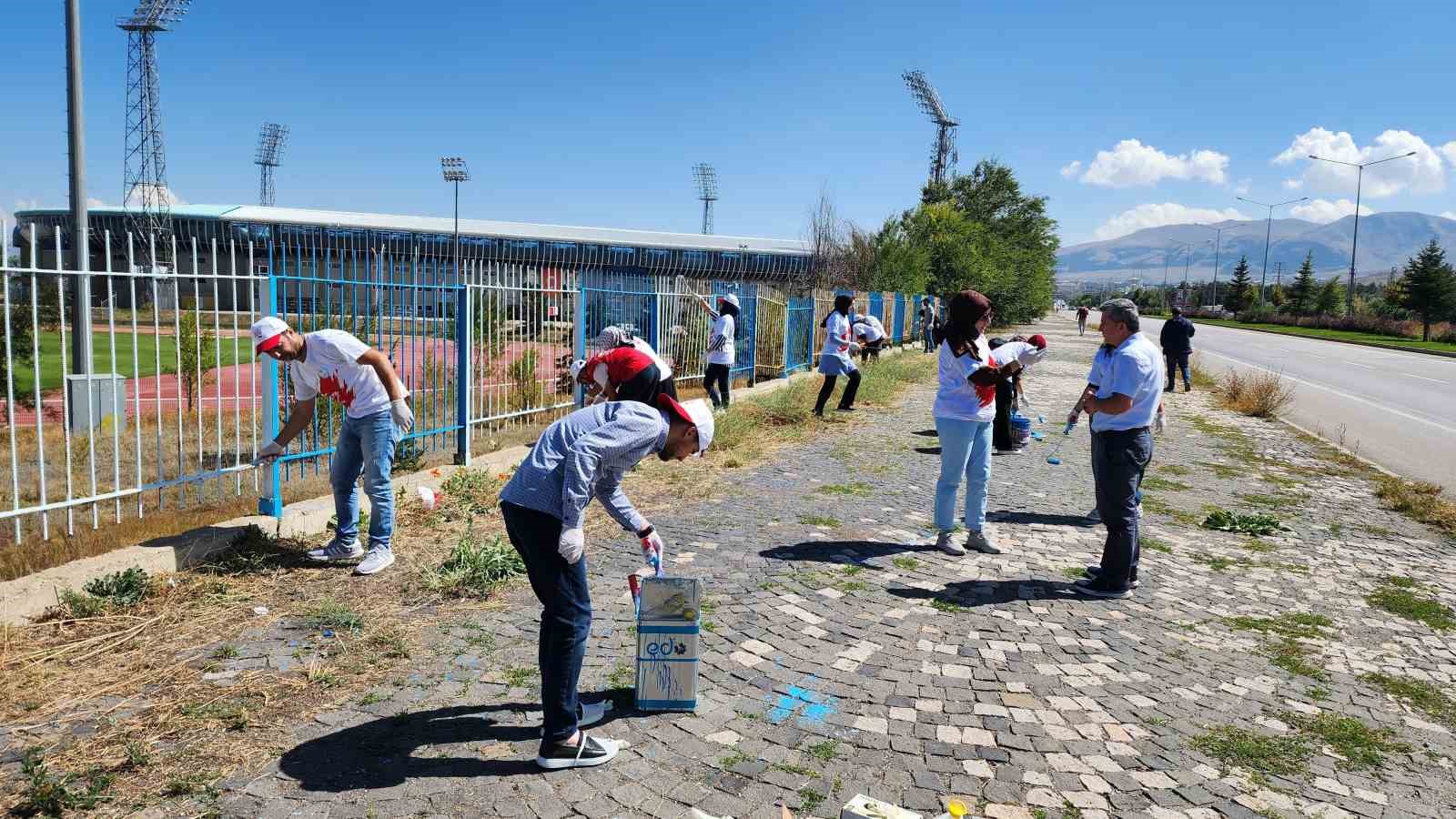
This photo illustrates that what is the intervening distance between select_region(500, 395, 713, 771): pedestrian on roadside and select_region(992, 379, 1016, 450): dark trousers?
7.17 metres

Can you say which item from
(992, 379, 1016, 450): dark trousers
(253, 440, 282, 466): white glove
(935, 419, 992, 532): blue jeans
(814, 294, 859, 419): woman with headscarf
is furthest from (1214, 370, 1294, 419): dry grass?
(253, 440, 282, 466): white glove

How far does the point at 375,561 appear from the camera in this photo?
5555 millimetres

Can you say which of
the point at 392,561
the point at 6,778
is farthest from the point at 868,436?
the point at 6,778

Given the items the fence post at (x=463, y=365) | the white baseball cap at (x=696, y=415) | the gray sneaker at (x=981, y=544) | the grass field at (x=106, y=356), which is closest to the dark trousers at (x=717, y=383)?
the fence post at (x=463, y=365)

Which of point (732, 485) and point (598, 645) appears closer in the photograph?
point (598, 645)

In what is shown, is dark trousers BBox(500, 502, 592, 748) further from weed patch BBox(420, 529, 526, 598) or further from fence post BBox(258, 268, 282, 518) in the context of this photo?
fence post BBox(258, 268, 282, 518)

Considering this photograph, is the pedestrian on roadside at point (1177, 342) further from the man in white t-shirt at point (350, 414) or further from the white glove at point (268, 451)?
the white glove at point (268, 451)

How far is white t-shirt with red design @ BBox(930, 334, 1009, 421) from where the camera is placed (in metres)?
5.91

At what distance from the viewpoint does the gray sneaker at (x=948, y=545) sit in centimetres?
636

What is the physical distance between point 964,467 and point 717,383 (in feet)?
21.7

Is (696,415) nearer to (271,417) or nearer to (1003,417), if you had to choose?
(271,417)

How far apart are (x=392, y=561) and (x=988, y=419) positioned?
161 inches

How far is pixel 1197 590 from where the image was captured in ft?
19.1

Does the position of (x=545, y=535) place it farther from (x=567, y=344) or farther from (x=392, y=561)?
(x=567, y=344)
